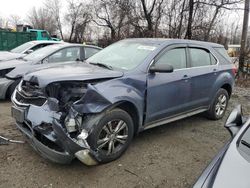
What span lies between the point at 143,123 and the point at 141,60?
0.96 m

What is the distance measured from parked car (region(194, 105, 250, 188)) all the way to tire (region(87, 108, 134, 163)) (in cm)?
164

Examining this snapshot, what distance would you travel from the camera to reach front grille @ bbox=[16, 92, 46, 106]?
12.2 feet

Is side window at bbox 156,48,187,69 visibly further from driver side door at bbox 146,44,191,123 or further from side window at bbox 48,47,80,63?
side window at bbox 48,47,80,63

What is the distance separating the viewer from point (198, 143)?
4.79 metres

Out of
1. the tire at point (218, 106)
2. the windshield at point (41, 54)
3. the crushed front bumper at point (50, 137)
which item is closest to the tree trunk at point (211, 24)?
the tire at point (218, 106)

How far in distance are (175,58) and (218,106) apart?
1.83 metres

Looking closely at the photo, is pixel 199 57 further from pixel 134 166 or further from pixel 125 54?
pixel 134 166

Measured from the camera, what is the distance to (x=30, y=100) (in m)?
3.86

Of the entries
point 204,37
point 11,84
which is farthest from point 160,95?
point 204,37

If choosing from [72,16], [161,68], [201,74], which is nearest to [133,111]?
[161,68]

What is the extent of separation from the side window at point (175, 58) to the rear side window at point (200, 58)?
245mm

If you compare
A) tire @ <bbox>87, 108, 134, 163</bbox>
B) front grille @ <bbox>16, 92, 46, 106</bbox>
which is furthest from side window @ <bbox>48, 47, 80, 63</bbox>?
tire @ <bbox>87, 108, 134, 163</bbox>

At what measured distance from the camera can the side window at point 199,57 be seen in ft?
17.1

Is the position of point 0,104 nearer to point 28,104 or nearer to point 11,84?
point 11,84
